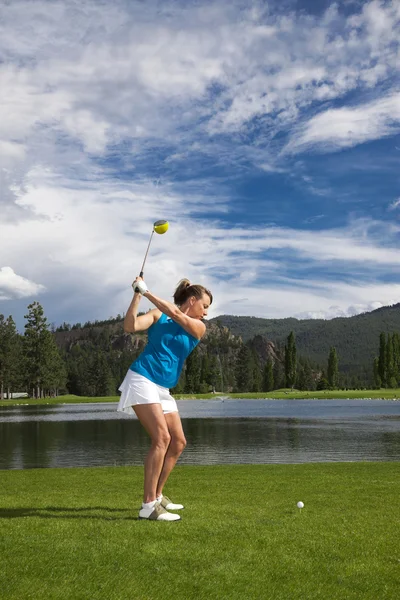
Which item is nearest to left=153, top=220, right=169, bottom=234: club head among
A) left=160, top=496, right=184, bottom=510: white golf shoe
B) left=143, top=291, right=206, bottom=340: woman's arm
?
left=143, top=291, right=206, bottom=340: woman's arm

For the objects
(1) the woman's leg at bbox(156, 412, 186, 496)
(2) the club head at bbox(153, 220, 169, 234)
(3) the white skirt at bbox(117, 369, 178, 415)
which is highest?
(2) the club head at bbox(153, 220, 169, 234)

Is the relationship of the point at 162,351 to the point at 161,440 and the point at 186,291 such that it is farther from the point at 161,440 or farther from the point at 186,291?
the point at 161,440

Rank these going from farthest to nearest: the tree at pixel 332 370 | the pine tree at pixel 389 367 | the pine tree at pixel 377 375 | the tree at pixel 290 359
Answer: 1. the tree at pixel 332 370
2. the tree at pixel 290 359
3. the pine tree at pixel 377 375
4. the pine tree at pixel 389 367

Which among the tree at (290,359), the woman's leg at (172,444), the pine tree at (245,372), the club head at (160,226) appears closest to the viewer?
the woman's leg at (172,444)

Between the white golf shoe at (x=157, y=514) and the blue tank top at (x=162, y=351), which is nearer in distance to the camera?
the white golf shoe at (x=157, y=514)

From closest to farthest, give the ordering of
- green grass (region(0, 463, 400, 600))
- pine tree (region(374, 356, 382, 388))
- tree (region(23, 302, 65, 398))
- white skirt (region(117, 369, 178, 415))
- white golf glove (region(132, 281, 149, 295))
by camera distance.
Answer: green grass (region(0, 463, 400, 600)) → white golf glove (region(132, 281, 149, 295)) → white skirt (region(117, 369, 178, 415)) → tree (region(23, 302, 65, 398)) → pine tree (region(374, 356, 382, 388))

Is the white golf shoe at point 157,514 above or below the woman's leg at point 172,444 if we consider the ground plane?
below

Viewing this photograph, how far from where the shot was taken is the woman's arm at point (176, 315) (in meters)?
7.00

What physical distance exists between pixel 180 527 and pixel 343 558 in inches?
73.2

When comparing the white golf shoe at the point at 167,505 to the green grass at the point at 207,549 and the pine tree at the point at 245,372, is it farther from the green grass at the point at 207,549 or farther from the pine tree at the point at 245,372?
the pine tree at the point at 245,372

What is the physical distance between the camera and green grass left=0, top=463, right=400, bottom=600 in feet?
15.7

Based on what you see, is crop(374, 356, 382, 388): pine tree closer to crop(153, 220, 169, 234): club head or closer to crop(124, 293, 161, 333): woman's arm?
crop(153, 220, 169, 234): club head

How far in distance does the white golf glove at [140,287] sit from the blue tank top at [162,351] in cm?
51

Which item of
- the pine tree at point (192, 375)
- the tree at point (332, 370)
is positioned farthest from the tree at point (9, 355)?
the tree at point (332, 370)
